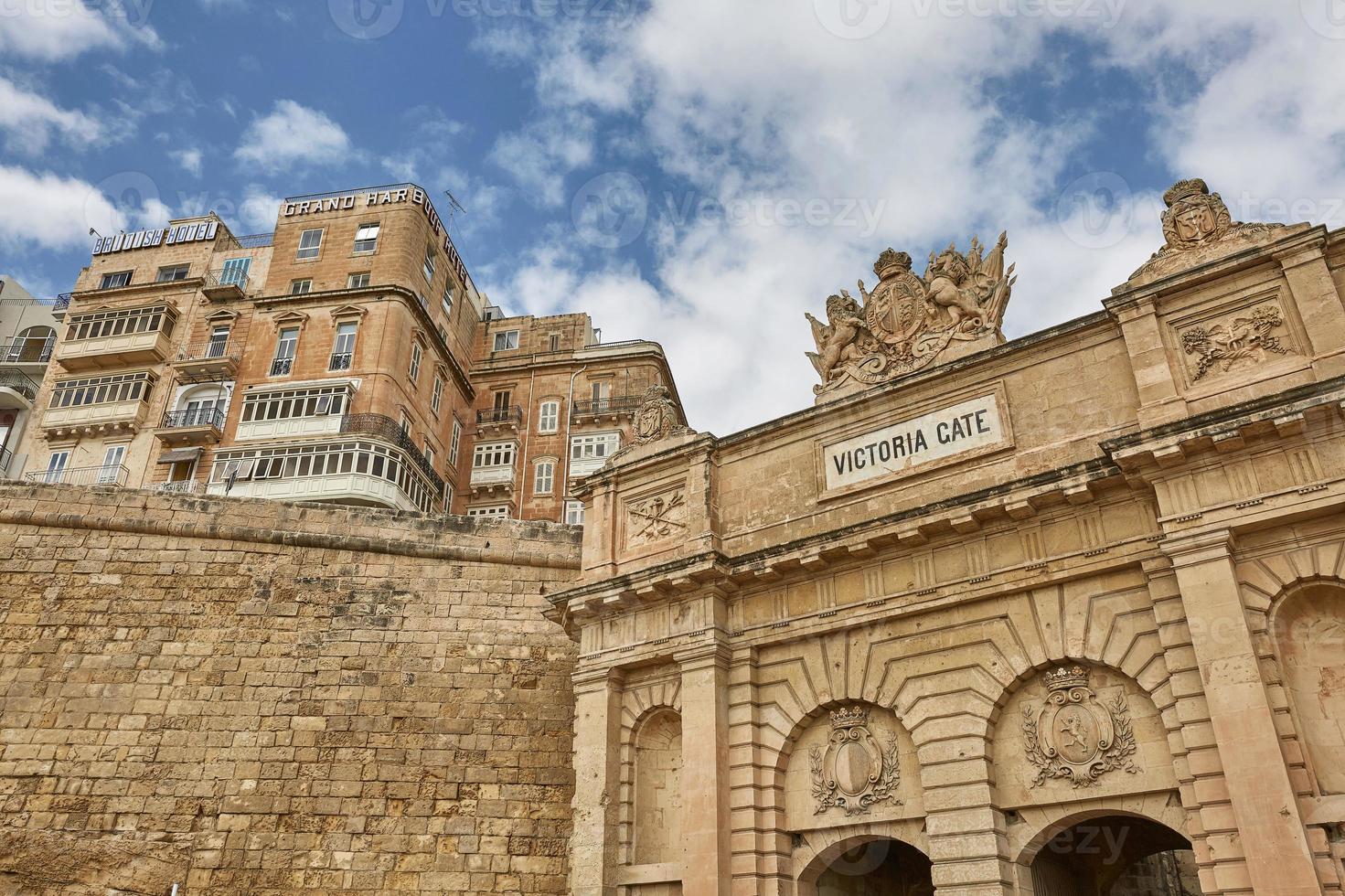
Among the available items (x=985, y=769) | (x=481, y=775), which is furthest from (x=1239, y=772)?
(x=481, y=775)

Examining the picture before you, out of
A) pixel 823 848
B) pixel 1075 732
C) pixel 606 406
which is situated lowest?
pixel 823 848

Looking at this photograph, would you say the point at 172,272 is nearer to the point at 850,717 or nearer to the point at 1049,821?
the point at 850,717

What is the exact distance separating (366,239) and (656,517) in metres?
24.5

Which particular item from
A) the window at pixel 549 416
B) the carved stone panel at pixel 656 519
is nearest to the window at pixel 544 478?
the window at pixel 549 416

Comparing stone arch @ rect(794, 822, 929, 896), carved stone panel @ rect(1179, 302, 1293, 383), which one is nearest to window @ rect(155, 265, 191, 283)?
stone arch @ rect(794, 822, 929, 896)

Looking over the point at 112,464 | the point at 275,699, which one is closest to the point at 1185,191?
Answer: the point at 275,699

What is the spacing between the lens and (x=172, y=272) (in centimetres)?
3797

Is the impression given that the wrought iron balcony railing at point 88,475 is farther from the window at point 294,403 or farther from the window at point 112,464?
the window at point 294,403

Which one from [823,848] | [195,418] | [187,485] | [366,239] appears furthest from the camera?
[366,239]

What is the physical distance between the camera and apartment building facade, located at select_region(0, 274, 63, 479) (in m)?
37.9

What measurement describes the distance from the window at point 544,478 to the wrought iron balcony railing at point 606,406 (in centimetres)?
208

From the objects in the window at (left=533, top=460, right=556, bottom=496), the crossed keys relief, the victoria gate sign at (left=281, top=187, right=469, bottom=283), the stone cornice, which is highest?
the victoria gate sign at (left=281, top=187, right=469, bottom=283)

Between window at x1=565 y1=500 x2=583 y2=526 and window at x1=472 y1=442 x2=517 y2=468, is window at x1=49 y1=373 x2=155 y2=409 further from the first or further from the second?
window at x1=565 y1=500 x2=583 y2=526

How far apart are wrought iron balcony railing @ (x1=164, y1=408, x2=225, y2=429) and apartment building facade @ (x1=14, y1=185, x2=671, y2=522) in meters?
0.08
